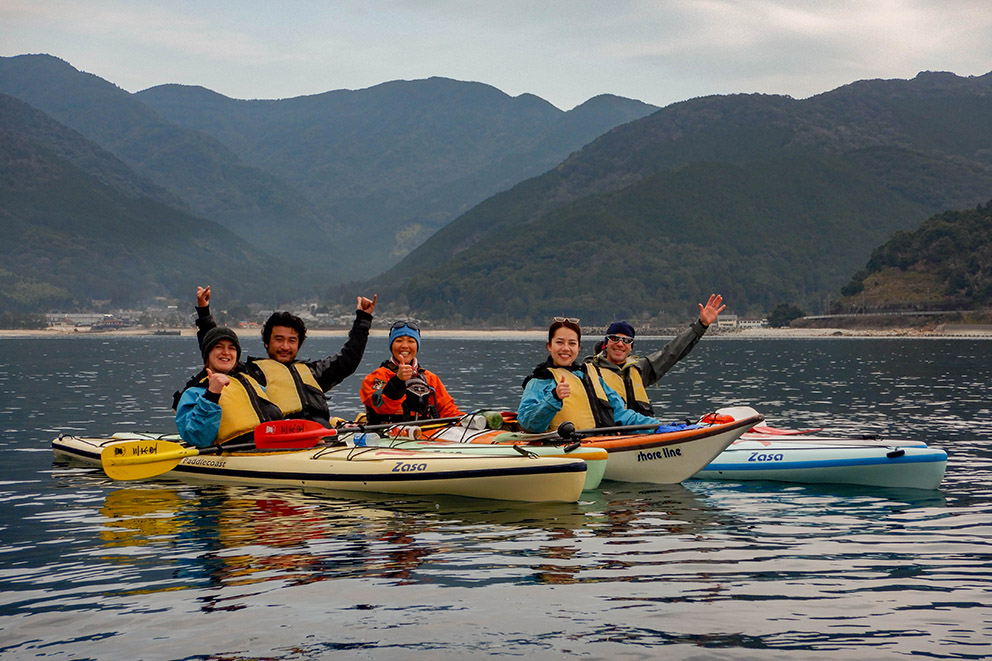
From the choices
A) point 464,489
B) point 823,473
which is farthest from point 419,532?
point 823,473

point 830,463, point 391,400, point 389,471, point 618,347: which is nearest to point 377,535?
point 389,471

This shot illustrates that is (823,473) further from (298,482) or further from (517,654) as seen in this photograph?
(517,654)

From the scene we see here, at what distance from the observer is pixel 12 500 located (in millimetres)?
15430

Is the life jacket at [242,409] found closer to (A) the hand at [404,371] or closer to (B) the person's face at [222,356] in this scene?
(B) the person's face at [222,356]

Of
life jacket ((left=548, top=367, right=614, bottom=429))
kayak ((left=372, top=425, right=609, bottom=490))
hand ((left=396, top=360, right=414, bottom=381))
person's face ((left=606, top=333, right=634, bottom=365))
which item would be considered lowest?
kayak ((left=372, top=425, right=609, bottom=490))

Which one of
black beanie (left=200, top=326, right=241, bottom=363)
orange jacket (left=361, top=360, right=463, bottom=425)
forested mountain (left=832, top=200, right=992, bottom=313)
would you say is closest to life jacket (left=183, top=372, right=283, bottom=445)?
black beanie (left=200, top=326, right=241, bottom=363)

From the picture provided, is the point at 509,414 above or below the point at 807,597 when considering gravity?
above

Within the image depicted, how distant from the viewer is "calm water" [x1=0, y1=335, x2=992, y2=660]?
311 inches

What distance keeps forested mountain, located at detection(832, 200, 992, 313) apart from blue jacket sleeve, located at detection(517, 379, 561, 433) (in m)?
147

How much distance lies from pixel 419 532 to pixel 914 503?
23.1 feet

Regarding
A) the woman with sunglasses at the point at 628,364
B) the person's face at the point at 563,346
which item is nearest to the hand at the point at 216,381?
the person's face at the point at 563,346

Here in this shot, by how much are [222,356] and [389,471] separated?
116 inches

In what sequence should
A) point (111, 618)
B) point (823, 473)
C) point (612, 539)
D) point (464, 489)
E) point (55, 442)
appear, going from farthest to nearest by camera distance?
point (55, 442)
point (823, 473)
point (464, 489)
point (612, 539)
point (111, 618)

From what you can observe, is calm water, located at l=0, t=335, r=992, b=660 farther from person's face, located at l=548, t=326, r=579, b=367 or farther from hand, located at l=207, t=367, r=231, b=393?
person's face, located at l=548, t=326, r=579, b=367
